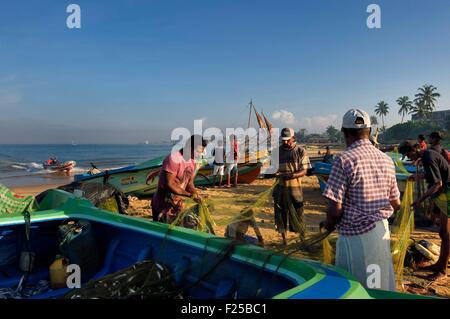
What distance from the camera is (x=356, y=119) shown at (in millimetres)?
2395

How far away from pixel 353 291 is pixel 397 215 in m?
3.01

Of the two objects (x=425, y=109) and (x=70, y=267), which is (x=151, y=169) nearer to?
(x=70, y=267)

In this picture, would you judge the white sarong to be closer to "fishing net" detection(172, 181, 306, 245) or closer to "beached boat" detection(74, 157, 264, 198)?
"fishing net" detection(172, 181, 306, 245)

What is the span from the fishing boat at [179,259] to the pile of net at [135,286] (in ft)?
0.45

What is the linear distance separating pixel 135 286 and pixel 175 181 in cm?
178

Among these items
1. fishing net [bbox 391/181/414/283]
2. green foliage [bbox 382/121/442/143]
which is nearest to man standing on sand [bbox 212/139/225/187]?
fishing net [bbox 391/181/414/283]

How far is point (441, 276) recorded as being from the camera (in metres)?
4.75

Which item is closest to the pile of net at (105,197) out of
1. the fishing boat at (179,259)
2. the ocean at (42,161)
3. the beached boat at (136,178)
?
the fishing boat at (179,259)

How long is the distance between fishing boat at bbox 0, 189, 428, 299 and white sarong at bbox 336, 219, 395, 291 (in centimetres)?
20

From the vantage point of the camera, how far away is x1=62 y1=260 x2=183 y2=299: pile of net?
2686 mm

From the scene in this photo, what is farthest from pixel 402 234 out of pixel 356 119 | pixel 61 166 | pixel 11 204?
pixel 61 166

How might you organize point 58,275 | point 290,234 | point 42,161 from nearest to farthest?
point 58,275 < point 290,234 < point 42,161

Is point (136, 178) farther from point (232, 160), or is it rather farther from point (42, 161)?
point (42, 161)

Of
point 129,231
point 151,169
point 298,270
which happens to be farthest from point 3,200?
point 151,169
